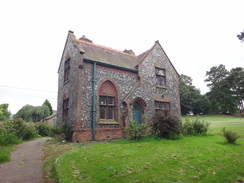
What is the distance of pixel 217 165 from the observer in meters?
5.84

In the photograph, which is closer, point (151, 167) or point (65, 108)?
point (151, 167)

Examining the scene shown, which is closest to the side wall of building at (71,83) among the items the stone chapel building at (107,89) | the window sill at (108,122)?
the stone chapel building at (107,89)

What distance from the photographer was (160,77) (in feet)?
60.8

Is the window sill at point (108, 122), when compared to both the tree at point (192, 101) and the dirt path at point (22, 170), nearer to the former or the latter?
the dirt path at point (22, 170)

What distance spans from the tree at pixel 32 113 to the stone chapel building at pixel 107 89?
25.1 meters

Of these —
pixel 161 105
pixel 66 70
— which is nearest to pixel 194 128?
pixel 161 105

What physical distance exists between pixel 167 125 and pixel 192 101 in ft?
136

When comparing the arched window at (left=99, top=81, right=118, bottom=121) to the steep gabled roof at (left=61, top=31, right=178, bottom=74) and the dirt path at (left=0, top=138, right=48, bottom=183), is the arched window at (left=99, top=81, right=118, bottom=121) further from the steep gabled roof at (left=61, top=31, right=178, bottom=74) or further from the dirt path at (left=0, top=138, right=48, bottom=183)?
the dirt path at (left=0, top=138, right=48, bottom=183)

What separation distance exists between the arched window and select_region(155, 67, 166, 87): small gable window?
541cm

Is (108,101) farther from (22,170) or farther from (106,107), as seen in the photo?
(22,170)

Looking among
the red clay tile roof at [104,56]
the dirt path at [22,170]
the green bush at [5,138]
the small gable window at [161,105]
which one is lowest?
the dirt path at [22,170]

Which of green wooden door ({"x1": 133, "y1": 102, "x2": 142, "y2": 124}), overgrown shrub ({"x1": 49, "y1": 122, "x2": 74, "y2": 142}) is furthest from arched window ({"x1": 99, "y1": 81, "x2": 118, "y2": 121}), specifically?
overgrown shrub ({"x1": 49, "y1": 122, "x2": 74, "y2": 142})

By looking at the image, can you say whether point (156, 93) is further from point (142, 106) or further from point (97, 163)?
point (97, 163)

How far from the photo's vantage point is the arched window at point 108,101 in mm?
14352
